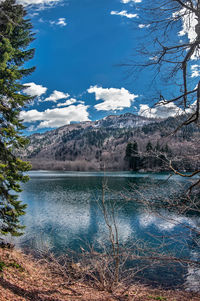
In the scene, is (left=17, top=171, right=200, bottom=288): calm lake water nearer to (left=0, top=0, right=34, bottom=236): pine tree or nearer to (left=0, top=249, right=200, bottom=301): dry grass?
(left=0, top=249, right=200, bottom=301): dry grass

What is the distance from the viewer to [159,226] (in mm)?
13742

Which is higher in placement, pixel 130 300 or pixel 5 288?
pixel 5 288

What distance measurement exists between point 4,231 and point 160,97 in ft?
24.5

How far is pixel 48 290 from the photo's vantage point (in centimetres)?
576

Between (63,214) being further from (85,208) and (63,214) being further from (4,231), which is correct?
(4,231)

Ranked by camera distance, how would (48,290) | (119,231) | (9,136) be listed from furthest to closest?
(119,231) → (9,136) → (48,290)

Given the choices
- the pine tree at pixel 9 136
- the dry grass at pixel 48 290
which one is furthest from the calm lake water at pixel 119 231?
the pine tree at pixel 9 136

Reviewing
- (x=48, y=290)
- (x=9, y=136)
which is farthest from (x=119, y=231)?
(x=9, y=136)

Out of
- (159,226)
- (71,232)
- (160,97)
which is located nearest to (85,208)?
(71,232)

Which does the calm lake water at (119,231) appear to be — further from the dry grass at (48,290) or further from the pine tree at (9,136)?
the pine tree at (9,136)

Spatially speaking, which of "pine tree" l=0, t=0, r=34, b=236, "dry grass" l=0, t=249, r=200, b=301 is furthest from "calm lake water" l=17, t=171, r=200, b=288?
"pine tree" l=0, t=0, r=34, b=236

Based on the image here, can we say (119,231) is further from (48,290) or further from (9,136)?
(9,136)

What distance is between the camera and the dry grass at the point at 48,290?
498cm

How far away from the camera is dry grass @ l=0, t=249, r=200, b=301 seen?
4.98 meters
